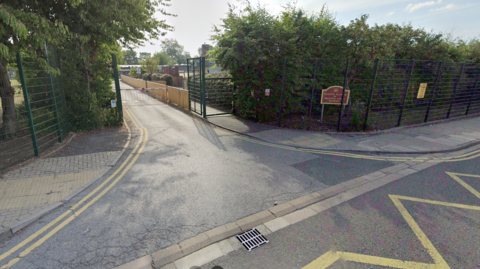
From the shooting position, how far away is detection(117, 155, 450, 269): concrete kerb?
3.48 meters

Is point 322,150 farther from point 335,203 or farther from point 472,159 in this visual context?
point 472,159

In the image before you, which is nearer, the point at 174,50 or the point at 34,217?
the point at 34,217

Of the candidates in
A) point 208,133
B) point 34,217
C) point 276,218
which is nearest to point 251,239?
point 276,218

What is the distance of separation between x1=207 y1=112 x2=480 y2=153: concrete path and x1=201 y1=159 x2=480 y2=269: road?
9.84 feet

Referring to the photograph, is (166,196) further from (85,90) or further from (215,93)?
(215,93)

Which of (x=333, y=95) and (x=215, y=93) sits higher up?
(x=333, y=95)

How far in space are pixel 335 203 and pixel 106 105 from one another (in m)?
11.5

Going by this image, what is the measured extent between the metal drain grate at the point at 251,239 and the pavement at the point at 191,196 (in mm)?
149

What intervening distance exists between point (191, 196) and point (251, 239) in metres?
1.75

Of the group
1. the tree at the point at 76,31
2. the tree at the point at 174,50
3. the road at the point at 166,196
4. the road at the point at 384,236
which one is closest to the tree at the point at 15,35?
the tree at the point at 76,31

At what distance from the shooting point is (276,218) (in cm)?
436

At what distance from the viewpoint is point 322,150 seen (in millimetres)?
7992

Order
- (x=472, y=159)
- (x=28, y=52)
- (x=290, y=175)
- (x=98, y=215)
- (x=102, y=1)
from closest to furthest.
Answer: (x=98, y=215), (x=290, y=175), (x=28, y=52), (x=472, y=159), (x=102, y=1)

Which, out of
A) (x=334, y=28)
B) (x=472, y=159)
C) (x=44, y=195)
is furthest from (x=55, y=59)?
(x=472, y=159)
